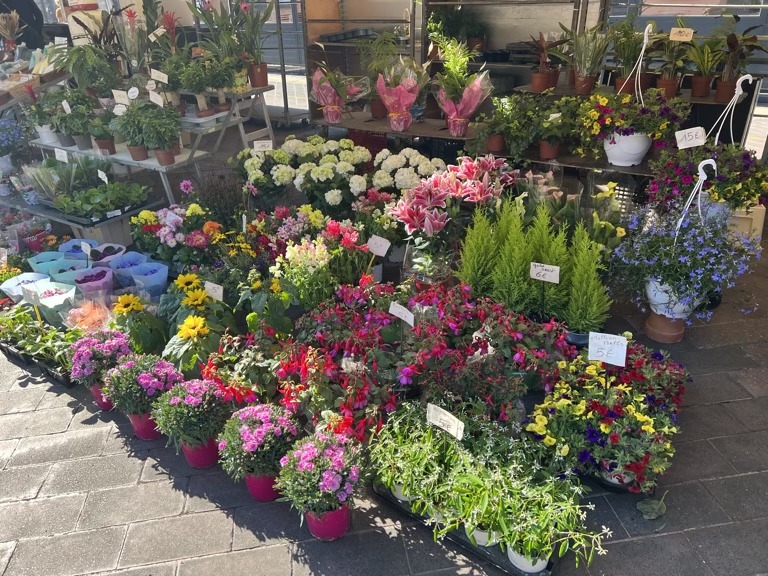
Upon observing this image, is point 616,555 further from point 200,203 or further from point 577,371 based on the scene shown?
point 200,203

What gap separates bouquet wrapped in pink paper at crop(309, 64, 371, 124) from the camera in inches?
177

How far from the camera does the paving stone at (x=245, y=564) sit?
220 cm

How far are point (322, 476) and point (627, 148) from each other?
9.34 ft

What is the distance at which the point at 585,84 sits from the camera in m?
4.16

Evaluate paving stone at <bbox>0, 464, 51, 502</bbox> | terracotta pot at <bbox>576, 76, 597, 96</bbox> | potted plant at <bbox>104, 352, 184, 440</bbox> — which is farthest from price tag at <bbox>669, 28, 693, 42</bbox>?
paving stone at <bbox>0, 464, 51, 502</bbox>

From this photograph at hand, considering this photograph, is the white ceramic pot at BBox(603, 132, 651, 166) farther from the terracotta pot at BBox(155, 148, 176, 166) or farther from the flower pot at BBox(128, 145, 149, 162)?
the flower pot at BBox(128, 145, 149, 162)

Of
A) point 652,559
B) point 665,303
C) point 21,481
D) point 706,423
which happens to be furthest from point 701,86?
point 21,481

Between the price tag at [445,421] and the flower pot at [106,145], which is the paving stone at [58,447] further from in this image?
the flower pot at [106,145]

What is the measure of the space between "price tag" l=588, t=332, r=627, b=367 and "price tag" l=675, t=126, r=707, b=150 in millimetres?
1456

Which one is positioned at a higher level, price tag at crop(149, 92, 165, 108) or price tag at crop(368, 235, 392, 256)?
price tag at crop(149, 92, 165, 108)

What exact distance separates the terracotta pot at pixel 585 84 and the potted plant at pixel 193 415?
333 centimetres

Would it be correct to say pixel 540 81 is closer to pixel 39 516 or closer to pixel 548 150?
pixel 548 150

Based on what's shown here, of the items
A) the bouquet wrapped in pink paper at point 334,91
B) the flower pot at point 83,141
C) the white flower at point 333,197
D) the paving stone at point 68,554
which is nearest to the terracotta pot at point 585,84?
the bouquet wrapped in pink paper at point 334,91

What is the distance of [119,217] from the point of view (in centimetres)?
464
